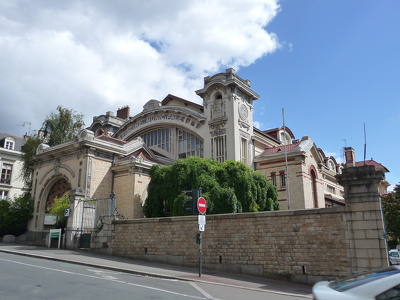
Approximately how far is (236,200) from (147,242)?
297 inches

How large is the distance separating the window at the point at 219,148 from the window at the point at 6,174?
2924 cm

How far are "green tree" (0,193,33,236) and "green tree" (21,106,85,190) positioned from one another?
595cm

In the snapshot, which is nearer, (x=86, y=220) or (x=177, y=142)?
(x=86, y=220)

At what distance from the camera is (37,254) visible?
1786 centimetres

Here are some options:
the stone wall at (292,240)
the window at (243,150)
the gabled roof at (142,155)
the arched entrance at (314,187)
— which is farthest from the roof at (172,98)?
the stone wall at (292,240)

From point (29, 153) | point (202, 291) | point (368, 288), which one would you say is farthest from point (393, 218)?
point (29, 153)

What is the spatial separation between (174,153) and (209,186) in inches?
494

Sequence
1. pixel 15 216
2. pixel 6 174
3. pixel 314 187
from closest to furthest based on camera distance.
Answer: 1. pixel 15 216
2. pixel 314 187
3. pixel 6 174

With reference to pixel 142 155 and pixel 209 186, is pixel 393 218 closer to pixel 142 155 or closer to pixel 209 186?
pixel 209 186

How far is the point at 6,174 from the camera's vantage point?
45.2 metres

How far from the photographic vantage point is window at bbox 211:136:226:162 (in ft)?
105

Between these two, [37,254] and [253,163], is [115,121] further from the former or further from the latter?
[37,254]

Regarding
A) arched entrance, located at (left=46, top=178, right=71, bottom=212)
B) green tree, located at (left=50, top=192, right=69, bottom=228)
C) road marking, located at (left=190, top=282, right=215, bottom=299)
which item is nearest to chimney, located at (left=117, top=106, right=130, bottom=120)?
arched entrance, located at (left=46, top=178, right=71, bottom=212)

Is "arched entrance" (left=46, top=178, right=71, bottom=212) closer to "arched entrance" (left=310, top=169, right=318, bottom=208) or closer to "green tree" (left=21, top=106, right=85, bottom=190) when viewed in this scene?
"green tree" (left=21, top=106, right=85, bottom=190)
